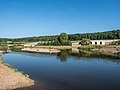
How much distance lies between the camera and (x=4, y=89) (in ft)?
85.6

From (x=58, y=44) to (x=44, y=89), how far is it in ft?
385

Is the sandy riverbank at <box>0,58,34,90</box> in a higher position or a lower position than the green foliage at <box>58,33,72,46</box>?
lower

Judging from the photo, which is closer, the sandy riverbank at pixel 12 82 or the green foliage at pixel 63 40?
the sandy riverbank at pixel 12 82

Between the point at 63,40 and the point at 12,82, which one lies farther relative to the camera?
the point at 63,40

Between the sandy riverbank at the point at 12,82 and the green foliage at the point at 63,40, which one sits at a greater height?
the green foliage at the point at 63,40

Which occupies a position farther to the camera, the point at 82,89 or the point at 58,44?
the point at 58,44

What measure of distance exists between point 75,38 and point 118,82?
167m

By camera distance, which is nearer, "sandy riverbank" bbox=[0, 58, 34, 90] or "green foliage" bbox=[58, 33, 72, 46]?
"sandy riverbank" bbox=[0, 58, 34, 90]

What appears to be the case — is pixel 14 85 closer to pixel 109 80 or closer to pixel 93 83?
pixel 93 83

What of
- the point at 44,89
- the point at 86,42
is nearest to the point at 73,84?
the point at 44,89

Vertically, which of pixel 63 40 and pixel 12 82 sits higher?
pixel 63 40

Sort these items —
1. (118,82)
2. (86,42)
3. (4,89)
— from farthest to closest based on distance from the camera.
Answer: (86,42) < (118,82) < (4,89)

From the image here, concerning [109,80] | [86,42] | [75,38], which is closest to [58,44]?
[86,42]

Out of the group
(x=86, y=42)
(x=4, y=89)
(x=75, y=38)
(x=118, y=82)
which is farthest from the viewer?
(x=75, y=38)
